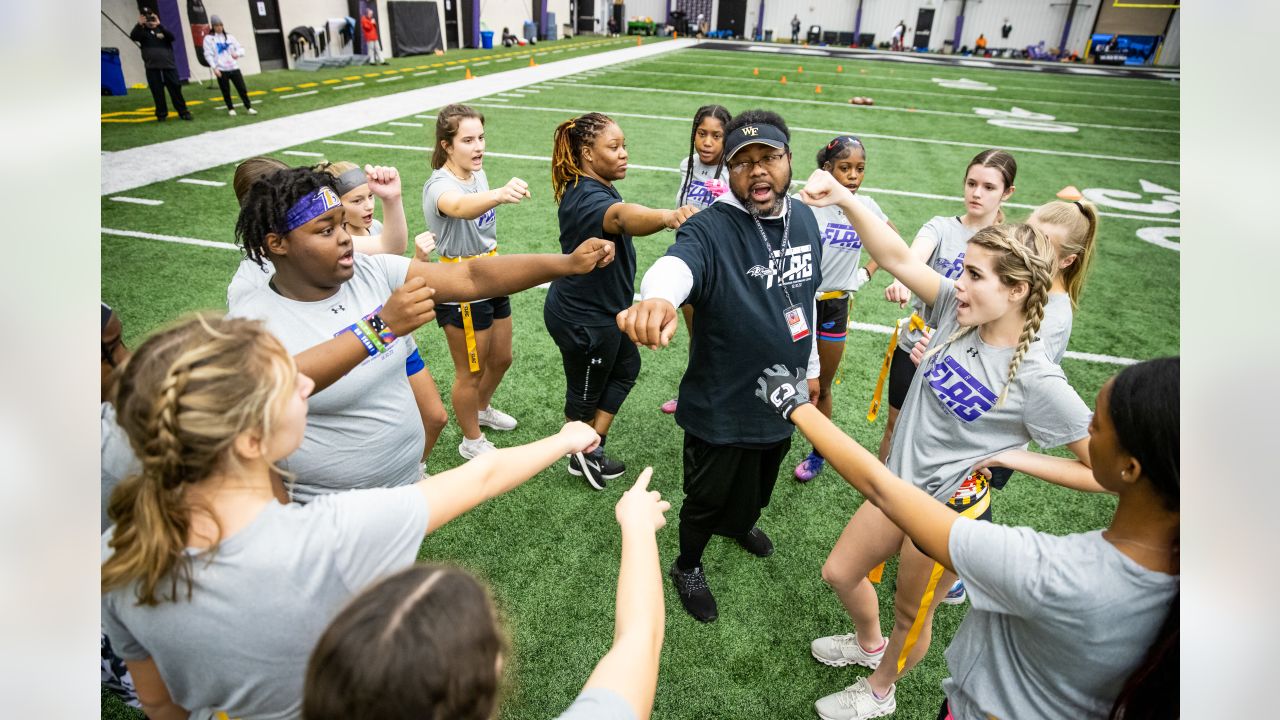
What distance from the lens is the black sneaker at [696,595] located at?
315cm

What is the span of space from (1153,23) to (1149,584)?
1774 inches

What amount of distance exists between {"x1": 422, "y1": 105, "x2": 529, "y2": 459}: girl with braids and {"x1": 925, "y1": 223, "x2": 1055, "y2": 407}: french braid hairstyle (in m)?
2.51

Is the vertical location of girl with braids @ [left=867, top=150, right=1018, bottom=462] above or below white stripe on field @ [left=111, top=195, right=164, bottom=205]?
above

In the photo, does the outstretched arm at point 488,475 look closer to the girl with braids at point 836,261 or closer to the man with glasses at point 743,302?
the man with glasses at point 743,302

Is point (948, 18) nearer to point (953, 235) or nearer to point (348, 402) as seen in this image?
point (953, 235)

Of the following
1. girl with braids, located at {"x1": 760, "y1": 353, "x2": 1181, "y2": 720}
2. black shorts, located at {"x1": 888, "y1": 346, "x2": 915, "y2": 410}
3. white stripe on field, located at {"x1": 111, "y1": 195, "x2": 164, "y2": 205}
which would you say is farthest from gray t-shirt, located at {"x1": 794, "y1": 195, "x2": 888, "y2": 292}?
white stripe on field, located at {"x1": 111, "y1": 195, "x2": 164, "y2": 205}

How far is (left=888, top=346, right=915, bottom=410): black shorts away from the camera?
365 cm

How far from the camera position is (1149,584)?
1.30 m

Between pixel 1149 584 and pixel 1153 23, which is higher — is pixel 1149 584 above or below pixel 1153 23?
below

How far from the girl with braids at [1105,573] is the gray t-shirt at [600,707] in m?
0.80

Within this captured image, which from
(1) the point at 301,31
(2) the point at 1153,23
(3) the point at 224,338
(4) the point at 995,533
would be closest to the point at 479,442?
(3) the point at 224,338

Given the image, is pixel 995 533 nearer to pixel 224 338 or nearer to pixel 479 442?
pixel 224 338

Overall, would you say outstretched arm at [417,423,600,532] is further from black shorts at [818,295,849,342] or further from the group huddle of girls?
black shorts at [818,295,849,342]

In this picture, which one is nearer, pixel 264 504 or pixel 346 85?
pixel 264 504
